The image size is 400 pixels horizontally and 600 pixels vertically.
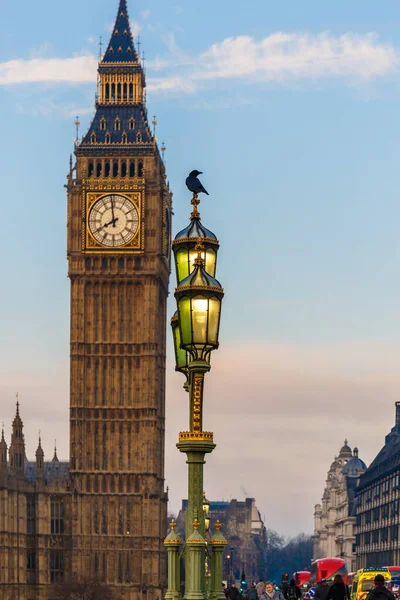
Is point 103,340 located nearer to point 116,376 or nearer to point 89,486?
point 116,376

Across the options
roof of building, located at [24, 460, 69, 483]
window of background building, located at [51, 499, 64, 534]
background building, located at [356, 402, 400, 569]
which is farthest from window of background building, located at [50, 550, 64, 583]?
background building, located at [356, 402, 400, 569]

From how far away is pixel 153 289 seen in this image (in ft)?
468

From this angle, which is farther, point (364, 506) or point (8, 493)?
point (364, 506)

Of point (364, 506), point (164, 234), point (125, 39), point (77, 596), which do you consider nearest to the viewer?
point (77, 596)

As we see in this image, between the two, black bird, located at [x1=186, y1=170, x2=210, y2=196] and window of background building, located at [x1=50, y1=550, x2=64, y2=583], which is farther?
window of background building, located at [x1=50, y1=550, x2=64, y2=583]

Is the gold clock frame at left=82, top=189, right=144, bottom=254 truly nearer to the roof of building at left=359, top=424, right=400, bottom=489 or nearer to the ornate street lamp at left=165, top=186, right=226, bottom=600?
the roof of building at left=359, top=424, right=400, bottom=489

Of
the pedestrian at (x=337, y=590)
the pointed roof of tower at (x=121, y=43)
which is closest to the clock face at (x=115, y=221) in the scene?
the pointed roof of tower at (x=121, y=43)

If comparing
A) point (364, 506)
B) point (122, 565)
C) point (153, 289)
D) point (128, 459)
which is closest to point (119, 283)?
point (153, 289)

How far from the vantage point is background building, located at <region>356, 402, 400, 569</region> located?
153 m

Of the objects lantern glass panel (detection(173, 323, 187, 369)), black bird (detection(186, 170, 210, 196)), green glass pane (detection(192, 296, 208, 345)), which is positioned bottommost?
lantern glass panel (detection(173, 323, 187, 369))

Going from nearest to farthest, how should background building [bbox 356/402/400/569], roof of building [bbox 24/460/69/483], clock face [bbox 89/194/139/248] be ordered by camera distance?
clock face [bbox 89/194/139/248]
background building [bbox 356/402/400/569]
roof of building [bbox 24/460/69/483]

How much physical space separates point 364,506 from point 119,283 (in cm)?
5891

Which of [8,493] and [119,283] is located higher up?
[119,283]

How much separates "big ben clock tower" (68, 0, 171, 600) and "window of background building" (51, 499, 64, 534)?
6.70 feet
